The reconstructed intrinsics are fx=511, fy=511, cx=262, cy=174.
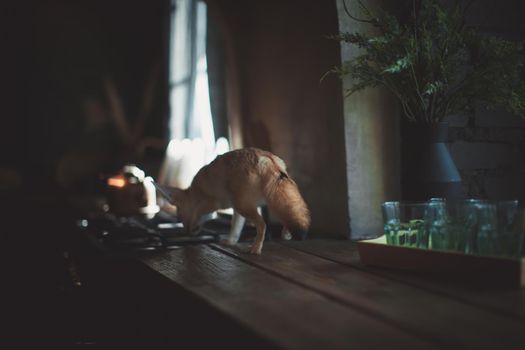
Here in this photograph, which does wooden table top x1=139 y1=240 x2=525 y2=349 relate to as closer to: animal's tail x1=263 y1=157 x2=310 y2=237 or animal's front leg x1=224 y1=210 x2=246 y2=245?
animal's tail x1=263 y1=157 x2=310 y2=237

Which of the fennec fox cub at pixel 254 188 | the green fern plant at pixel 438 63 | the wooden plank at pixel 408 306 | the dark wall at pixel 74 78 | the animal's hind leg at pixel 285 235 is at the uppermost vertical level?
the dark wall at pixel 74 78

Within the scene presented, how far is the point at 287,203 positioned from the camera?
1.96 m

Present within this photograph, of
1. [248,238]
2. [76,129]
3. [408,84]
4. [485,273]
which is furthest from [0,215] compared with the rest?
[485,273]

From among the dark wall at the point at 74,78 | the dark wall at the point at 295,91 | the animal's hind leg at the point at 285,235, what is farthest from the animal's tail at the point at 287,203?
the dark wall at the point at 74,78

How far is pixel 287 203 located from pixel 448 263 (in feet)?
2.14

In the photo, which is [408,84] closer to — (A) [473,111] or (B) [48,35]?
(A) [473,111]

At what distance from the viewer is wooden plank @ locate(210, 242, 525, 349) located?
3.44 feet

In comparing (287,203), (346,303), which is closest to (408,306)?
(346,303)

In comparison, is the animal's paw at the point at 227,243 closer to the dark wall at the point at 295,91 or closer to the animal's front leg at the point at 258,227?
the animal's front leg at the point at 258,227

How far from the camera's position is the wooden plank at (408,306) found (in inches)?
41.3

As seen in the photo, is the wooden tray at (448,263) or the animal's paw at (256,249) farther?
the animal's paw at (256,249)

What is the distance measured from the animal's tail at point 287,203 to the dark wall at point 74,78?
421 cm

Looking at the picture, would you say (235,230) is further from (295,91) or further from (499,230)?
(499,230)

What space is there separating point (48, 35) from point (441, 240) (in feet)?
19.6
